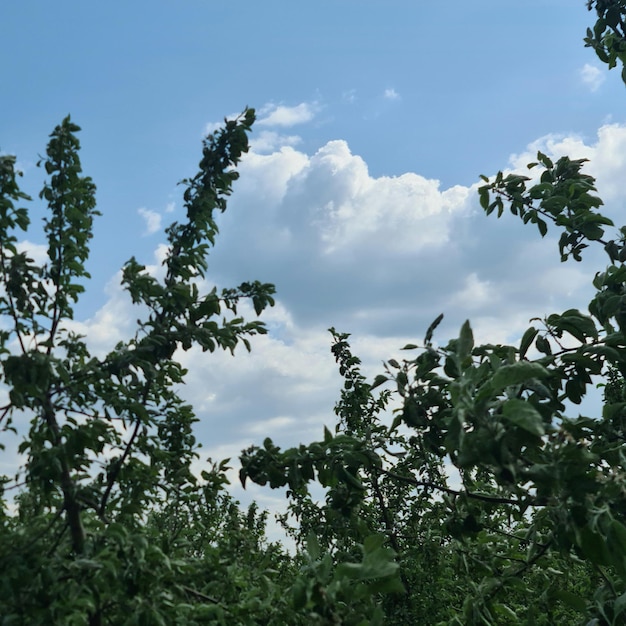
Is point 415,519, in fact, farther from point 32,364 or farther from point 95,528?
point 32,364

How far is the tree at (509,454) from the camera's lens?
320cm

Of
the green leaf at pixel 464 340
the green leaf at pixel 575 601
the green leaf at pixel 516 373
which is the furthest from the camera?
the green leaf at pixel 575 601

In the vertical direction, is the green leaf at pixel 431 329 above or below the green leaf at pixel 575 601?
above

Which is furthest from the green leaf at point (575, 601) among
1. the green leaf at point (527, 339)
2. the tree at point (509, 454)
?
the green leaf at point (527, 339)

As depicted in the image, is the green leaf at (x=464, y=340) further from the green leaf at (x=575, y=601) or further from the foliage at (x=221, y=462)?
the green leaf at (x=575, y=601)

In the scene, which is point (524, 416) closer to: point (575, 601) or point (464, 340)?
point (464, 340)

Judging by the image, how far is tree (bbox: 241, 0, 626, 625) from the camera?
10.5ft

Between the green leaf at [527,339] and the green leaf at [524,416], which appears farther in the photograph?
the green leaf at [527,339]

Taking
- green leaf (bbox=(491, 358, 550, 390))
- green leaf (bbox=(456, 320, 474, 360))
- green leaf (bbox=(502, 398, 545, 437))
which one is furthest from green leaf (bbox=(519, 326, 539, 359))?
green leaf (bbox=(502, 398, 545, 437))

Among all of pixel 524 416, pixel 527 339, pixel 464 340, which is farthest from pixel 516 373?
pixel 527 339

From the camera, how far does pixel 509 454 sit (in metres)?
2.98

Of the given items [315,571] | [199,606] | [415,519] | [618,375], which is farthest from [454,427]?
[618,375]

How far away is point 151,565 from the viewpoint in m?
3.57

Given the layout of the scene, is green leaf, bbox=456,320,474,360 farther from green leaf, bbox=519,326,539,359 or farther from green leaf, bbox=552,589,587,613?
green leaf, bbox=552,589,587,613
